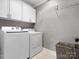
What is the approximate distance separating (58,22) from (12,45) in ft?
6.58

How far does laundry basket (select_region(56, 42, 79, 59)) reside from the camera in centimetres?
169

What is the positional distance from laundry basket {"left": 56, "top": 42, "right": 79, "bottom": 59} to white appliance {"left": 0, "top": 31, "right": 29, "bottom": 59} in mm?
933

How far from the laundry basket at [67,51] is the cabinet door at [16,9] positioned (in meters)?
1.61

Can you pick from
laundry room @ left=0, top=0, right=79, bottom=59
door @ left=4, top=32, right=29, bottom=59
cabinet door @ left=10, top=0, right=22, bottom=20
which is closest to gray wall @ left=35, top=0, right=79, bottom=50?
laundry room @ left=0, top=0, right=79, bottom=59

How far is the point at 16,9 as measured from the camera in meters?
2.53

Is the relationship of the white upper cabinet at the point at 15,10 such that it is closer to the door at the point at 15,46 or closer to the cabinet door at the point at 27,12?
the cabinet door at the point at 27,12

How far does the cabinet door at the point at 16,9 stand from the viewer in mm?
2363

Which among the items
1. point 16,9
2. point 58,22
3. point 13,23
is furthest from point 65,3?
point 13,23

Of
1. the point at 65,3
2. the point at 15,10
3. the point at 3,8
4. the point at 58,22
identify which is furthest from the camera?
the point at 58,22

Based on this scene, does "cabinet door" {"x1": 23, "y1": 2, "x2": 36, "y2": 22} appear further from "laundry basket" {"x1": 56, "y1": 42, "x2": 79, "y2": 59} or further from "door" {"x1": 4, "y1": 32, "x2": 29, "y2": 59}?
"laundry basket" {"x1": 56, "y1": 42, "x2": 79, "y2": 59}

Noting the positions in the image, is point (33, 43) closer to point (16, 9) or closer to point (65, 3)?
point (16, 9)

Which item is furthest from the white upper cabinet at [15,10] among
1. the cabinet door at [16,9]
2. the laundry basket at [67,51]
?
the laundry basket at [67,51]

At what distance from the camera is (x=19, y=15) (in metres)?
2.66

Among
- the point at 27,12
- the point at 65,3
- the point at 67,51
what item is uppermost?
the point at 65,3
